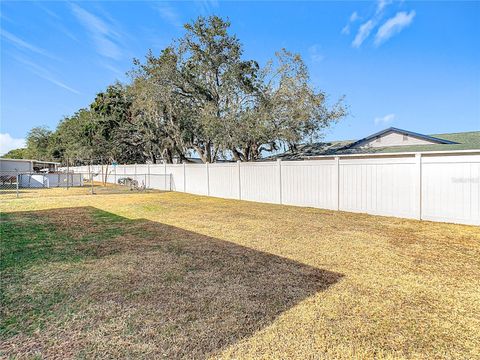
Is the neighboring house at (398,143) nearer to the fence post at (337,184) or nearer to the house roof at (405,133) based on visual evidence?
the house roof at (405,133)

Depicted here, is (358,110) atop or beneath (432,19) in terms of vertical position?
beneath

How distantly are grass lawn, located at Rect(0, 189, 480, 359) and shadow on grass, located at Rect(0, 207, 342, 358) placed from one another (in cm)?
2

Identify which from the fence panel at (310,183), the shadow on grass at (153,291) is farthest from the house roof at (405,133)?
the shadow on grass at (153,291)

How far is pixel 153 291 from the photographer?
3381mm

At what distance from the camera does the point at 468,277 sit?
147 inches

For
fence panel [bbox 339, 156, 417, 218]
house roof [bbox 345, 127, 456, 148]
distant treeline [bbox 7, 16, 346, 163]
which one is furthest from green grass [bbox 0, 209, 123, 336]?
house roof [bbox 345, 127, 456, 148]

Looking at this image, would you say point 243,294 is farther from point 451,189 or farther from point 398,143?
point 398,143

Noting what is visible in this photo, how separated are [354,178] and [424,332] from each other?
22.6 feet

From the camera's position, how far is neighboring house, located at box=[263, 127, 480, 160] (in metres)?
13.2

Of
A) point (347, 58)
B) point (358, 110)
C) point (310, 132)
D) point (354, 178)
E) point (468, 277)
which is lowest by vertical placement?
point (468, 277)

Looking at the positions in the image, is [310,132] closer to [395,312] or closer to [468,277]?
[468,277]

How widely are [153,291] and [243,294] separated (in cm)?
109

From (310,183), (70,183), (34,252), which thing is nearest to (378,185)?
(310,183)

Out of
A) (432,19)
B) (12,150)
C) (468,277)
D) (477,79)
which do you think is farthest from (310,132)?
(12,150)
